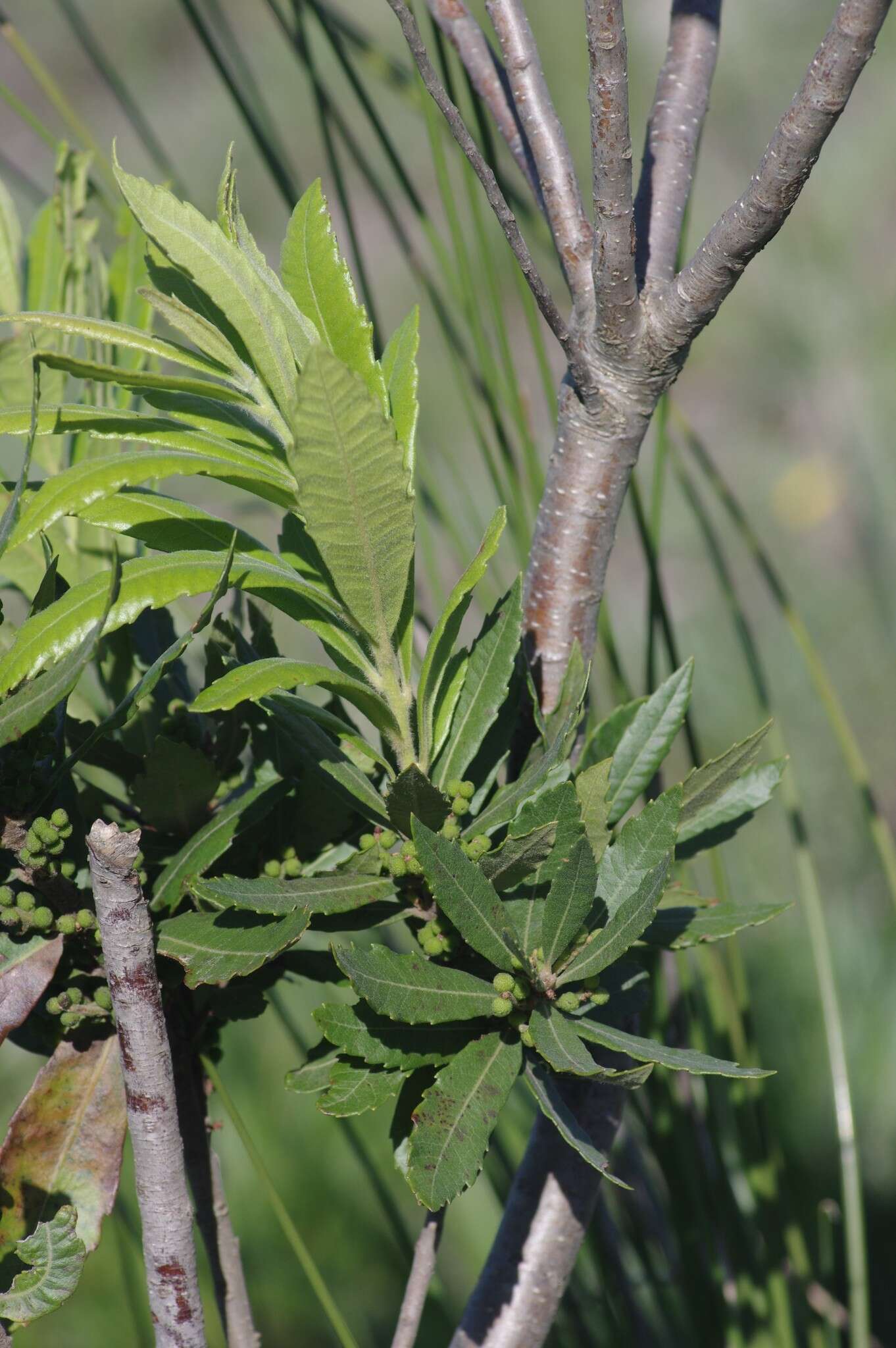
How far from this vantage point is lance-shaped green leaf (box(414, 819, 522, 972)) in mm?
302

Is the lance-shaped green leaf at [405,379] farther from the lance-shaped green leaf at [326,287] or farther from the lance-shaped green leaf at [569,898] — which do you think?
the lance-shaped green leaf at [569,898]

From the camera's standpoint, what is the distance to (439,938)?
35 cm

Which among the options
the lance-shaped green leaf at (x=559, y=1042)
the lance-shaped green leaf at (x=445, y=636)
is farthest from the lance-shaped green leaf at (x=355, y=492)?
the lance-shaped green leaf at (x=559, y=1042)

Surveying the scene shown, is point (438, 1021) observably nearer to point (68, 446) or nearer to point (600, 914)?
point (600, 914)

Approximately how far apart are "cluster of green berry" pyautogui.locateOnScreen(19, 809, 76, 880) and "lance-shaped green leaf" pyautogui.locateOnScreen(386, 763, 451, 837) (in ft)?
0.30

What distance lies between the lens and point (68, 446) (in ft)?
1.63

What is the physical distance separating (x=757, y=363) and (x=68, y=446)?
260 centimetres

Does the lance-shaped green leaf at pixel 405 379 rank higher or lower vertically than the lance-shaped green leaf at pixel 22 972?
higher

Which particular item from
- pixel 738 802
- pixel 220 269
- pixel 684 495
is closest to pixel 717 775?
pixel 738 802

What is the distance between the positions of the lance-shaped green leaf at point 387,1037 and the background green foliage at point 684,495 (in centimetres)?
22

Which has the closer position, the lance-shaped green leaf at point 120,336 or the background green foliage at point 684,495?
the lance-shaped green leaf at point 120,336

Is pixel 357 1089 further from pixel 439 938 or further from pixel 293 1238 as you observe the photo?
pixel 293 1238

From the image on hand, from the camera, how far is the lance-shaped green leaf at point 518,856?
319 mm

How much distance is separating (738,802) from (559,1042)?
113 mm
